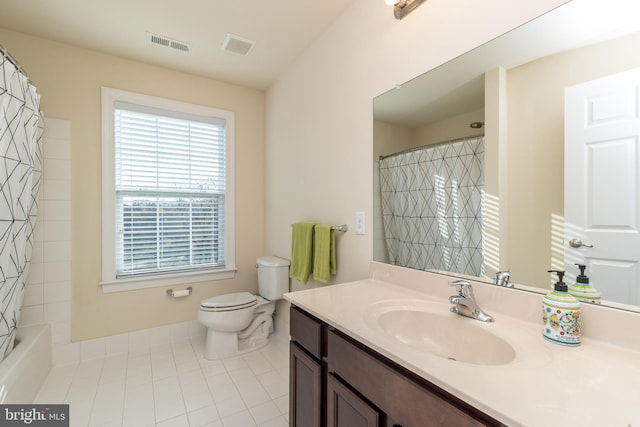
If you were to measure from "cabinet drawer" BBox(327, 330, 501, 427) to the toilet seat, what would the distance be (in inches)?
55.7

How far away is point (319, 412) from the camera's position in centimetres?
104

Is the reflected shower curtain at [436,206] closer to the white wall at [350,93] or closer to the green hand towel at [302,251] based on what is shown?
the white wall at [350,93]

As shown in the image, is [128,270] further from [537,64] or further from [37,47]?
[537,64]

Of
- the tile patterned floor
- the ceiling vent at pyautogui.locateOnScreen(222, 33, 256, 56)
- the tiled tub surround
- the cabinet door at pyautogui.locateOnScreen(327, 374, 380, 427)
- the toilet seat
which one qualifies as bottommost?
the tile patterned floor

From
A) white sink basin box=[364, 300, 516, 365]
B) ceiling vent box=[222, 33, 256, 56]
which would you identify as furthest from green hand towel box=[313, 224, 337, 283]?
ceiling vent box=[222, 33, 256, 56]

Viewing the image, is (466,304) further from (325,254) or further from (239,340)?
(239,340)

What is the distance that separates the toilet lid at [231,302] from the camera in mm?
2180

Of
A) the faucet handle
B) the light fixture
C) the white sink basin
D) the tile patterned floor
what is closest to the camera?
the white sink basin

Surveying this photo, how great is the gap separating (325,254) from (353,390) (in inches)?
38.6

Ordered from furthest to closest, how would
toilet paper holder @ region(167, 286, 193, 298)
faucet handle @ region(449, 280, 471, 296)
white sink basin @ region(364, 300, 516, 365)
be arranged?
toilet paper holder @ region(167, 286, 193, 298) < faucet handle @ region(449, 280, 471, 296) < white sink basin @ region(364, 300, 516, 365)

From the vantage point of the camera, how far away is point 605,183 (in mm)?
798

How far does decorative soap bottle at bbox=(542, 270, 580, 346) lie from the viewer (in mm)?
752

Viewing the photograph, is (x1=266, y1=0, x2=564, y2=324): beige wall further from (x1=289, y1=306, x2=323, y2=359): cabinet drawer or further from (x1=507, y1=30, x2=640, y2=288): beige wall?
(x1=289, y1=306, x2=323, y2=359): cabinet drawer

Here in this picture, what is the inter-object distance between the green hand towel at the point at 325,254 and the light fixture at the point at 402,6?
1.20 meters
